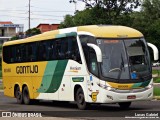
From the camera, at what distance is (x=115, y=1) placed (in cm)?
6588

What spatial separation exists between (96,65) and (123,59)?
3.43ft

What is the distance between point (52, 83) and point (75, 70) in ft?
8.40

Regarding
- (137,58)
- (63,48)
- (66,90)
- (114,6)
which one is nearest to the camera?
(137,58)

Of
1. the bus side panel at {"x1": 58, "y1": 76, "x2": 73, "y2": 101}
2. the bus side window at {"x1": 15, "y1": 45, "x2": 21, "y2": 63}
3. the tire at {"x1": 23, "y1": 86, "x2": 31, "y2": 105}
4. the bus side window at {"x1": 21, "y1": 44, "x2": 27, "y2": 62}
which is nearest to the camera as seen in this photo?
the bus side panel at {"x1": 58, "y1": 76, "x2": 73, "y2": 101}

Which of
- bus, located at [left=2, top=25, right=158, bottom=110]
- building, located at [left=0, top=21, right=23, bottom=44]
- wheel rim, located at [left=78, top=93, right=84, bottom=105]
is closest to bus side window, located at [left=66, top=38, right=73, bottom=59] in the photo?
bus, located at [left=2, top=25, right=158, bottom=110]

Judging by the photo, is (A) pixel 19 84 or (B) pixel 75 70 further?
(A) pixel 19 84

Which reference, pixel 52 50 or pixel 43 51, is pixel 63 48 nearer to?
pixel 52 50

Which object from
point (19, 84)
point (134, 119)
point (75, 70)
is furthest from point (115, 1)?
point (134, 119)

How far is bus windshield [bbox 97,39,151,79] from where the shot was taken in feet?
63.2

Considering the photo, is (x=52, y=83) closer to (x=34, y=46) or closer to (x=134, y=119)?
(x=34, y=46)

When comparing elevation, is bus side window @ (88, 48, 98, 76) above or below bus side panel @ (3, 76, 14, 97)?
above

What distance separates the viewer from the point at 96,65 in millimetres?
19469

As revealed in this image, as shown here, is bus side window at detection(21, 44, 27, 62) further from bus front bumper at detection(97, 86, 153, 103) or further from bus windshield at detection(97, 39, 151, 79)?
bus front bumper at detection(97, 86, 153, 103)

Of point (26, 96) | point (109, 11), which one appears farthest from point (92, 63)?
point (109, 11)
